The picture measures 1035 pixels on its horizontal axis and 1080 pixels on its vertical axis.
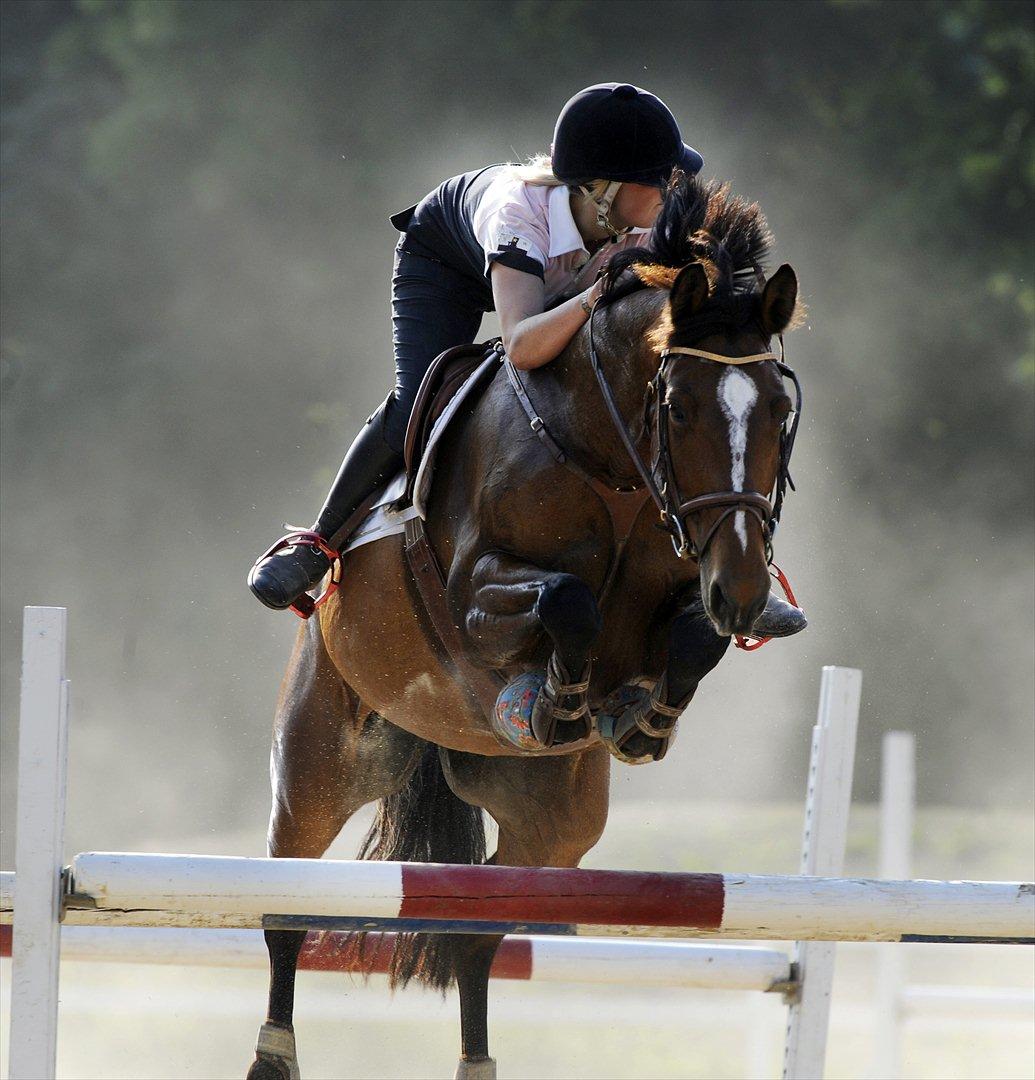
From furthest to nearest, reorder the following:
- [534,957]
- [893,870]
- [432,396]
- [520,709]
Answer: [893,870] → [534,957] → [432,396] → [520,709]

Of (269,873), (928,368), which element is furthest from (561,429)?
(928,368)

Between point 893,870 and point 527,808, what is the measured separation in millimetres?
1638

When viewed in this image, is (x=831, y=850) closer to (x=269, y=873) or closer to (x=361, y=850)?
(x=361, y=850)

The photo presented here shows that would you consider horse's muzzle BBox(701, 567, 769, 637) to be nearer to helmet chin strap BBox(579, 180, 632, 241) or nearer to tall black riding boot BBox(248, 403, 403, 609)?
helmet chin strap BBox(579, 180, 632, 241)

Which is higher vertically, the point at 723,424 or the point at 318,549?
the point at 723,424

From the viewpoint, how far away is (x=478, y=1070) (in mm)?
3283

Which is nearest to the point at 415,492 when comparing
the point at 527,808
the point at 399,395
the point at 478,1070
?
the point at 399,395

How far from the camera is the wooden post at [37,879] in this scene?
6.88ft

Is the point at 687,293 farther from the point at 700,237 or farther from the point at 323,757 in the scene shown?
the point at 323,757

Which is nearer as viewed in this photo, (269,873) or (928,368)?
(269,873)

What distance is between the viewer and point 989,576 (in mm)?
12945

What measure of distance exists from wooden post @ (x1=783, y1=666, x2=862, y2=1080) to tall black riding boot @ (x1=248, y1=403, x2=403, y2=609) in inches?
41.6

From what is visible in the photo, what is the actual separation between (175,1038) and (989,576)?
9302 millimetres

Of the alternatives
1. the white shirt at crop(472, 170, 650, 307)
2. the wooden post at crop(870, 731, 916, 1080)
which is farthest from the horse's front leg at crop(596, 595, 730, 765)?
the wooden post at crop(870, 731, 916, 1080)
